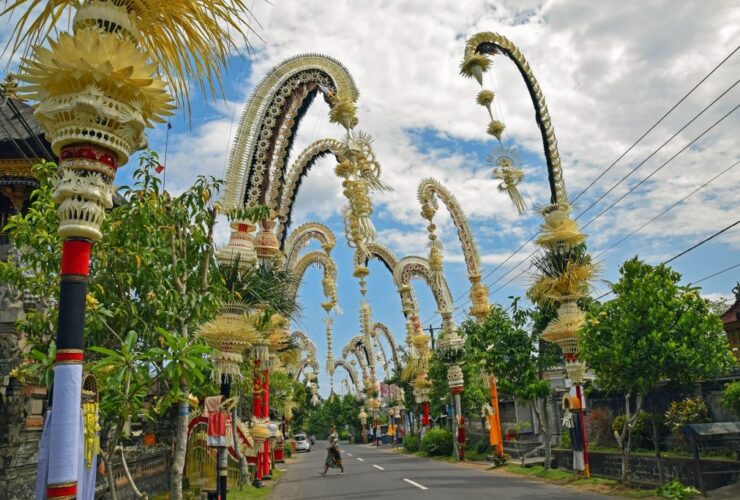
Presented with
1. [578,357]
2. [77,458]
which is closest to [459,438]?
[578,357]

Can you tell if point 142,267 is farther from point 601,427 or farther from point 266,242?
point 601,427

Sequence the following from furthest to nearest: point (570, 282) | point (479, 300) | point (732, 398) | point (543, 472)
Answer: point (479, 300) < point (543, 472) < point (570, 282) < point (732, 398)

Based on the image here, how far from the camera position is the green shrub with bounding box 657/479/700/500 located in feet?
38.5

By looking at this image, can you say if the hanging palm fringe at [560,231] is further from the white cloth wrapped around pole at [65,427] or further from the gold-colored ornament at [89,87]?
the white cloth wrapped around pole at [65,427]

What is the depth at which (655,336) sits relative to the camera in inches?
498

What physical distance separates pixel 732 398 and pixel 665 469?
2477 millimetres

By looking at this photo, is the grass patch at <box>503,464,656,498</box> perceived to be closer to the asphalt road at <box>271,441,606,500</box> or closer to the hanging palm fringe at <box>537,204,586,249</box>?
the asphalt road at <box>271,441,606,500</box>

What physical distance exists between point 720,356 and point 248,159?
12.2m

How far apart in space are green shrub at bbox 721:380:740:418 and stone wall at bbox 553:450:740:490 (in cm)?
218

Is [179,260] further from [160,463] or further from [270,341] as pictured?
[160,463]

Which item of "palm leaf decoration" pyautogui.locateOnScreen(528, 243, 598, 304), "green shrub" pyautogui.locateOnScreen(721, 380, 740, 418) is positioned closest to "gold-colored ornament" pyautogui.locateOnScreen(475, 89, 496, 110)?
"palm leaf decoration" pyautogui.locateOnScreen(528, 243, 598, 304)

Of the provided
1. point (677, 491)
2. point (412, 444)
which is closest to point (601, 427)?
point (677, 491)

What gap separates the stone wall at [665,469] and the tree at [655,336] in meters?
0.56

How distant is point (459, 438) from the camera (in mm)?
29016
